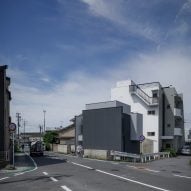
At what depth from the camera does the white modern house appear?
182 ft

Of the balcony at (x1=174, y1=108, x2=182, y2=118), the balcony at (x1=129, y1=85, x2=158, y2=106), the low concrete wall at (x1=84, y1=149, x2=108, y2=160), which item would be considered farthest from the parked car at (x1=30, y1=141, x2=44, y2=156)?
the balcony at (x1=174, y1=108, x2=182, y2=118)

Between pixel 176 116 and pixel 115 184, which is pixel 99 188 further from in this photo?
pixel 176 116

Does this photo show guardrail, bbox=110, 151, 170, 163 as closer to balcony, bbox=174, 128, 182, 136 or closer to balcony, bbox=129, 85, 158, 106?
balcony, bbox=129, 85, 158, 106

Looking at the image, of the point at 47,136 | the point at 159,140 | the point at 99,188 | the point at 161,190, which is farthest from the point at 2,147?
the point at 47,136

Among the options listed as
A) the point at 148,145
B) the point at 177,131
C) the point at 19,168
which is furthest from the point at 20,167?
the point at 177,131

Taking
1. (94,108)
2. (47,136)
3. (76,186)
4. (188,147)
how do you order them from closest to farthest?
(76,186)
(94,108)
(188,147)
(47,136)

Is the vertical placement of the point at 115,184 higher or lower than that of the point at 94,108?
lower

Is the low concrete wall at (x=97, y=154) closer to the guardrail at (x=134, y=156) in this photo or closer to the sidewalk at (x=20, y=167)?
the guardrail at (x=134, y=156)

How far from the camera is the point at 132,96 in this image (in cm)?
5816

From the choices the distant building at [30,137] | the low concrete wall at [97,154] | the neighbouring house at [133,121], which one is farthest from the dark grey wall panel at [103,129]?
the distant building at [30,137]

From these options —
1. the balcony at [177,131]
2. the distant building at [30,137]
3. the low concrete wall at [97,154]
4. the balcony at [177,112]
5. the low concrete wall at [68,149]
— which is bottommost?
the distant building at [30,137]

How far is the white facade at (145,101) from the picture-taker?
55188 mm

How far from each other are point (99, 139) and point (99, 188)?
31.1 meters

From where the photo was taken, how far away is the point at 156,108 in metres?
55.6
